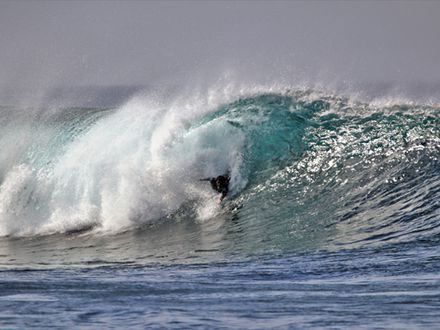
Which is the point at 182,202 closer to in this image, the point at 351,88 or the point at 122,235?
the point at 122,235

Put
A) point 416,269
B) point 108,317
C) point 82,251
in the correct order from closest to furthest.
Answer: point 108,317, point 416,269, point 82,251

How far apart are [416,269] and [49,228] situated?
9.68m

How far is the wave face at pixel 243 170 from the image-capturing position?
18156mm

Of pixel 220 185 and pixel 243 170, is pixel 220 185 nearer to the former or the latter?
pixel 220 185

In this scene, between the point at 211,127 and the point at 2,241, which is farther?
the point at 211,127

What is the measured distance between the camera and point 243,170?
21.1m

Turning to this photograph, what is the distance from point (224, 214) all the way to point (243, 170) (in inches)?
83.5

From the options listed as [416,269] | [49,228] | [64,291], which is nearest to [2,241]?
[49,228]

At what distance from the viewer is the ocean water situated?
33.0 ft

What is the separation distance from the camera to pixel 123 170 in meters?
20.7

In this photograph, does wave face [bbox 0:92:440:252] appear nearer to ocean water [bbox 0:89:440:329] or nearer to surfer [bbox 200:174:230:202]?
ocean water [bbox 0:89:440:329]

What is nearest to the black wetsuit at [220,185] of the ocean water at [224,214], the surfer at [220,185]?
the surfer at [220,185]

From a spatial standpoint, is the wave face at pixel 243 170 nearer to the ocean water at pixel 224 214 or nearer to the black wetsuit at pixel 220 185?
the ocean water at pixel 224 214

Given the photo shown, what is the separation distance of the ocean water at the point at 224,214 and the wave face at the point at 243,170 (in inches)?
1.7
